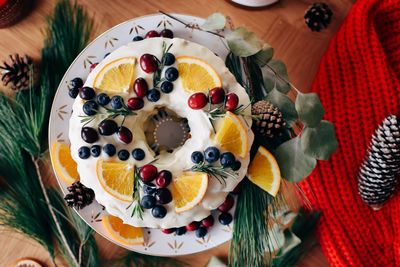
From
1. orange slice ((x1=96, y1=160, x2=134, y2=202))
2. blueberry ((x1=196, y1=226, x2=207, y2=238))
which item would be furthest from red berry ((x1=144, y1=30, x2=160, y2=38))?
blueberry ((x1=196, y1=226, x2=207, y2=238))

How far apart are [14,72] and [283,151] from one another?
1.53ft

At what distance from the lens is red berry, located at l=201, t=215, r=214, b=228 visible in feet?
2.74

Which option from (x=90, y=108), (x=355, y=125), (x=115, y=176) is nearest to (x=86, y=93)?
(x=90, y=108)

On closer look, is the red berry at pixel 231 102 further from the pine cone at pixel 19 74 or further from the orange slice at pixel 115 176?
the pine cone at pixel 19 74

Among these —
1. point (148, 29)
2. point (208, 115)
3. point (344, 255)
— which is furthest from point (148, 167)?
point (344, 255)

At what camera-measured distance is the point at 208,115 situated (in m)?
0.76

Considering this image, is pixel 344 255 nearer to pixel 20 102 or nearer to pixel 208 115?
pixel 208 115

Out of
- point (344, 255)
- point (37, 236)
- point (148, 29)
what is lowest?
point (37, 236)

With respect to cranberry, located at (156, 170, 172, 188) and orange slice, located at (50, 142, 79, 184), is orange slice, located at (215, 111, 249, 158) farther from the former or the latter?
orange slice, located at (50, 142, 79, 184)

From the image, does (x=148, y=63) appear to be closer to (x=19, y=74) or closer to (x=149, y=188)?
(x=149, y=188)

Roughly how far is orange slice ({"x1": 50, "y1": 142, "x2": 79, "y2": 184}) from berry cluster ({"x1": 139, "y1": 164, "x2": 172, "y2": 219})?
0.43 feet

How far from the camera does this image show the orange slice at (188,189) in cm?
75

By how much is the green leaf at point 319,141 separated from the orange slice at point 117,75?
26 centimetres

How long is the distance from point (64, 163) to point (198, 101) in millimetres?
236
